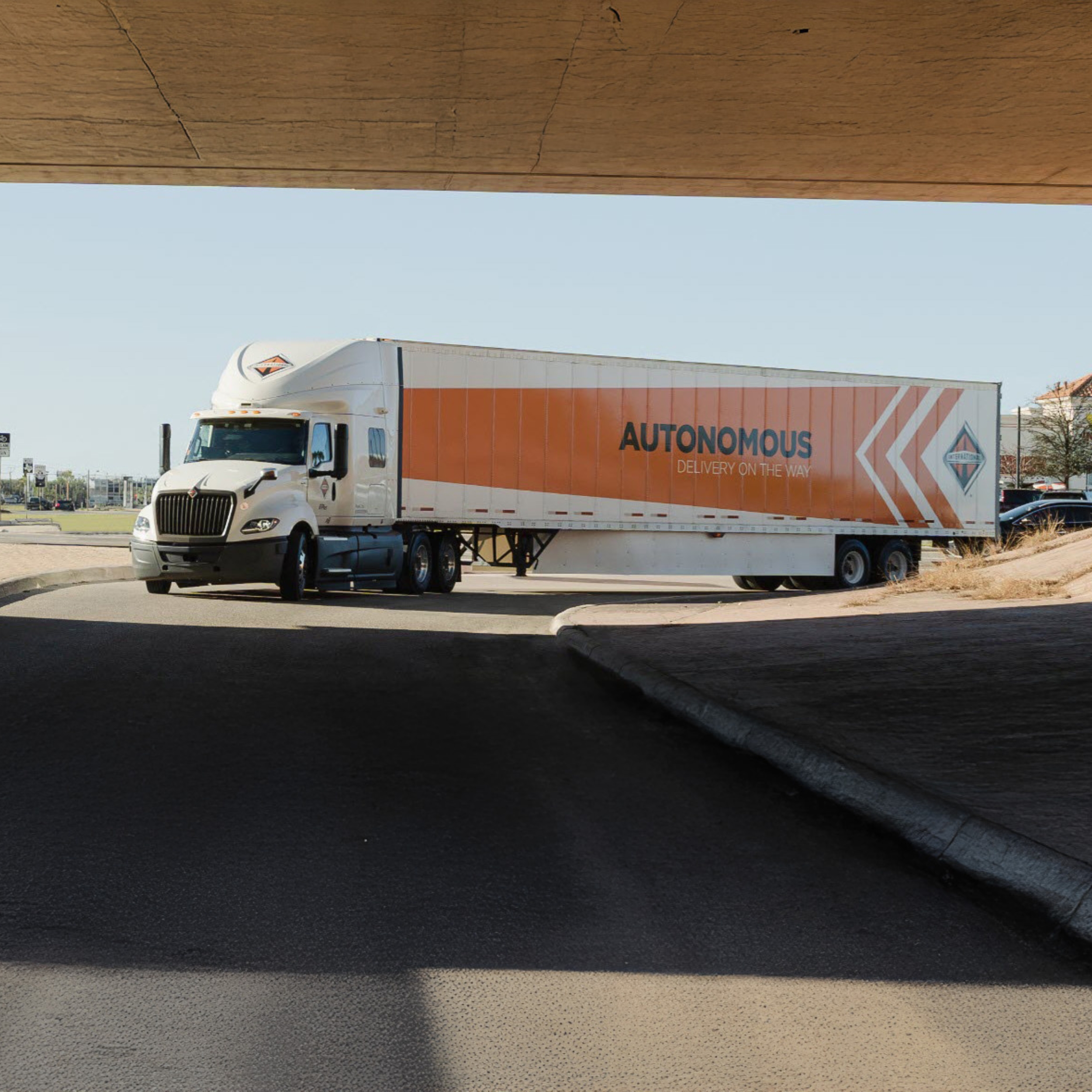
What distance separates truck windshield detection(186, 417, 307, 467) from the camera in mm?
20594

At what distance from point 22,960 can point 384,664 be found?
321 inches

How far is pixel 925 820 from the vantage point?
6.08m

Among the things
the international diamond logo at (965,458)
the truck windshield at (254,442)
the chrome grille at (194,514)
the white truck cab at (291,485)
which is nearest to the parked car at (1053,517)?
the international diamond logo at (965,458)

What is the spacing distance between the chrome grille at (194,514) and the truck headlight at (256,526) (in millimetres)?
259

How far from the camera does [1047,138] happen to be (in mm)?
12023

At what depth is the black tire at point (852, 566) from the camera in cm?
2706

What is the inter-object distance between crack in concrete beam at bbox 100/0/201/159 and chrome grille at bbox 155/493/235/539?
7438mm

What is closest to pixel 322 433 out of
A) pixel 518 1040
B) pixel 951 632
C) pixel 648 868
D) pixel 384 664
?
pixel 384 664

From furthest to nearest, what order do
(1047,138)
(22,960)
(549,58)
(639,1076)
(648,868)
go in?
(1047,138) → (549,58) → (648,868) → (22,960) → (639,1076)

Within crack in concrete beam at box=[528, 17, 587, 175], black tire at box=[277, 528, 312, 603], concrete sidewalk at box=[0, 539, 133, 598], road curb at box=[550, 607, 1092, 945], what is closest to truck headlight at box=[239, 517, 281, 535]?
black tire at box=[277, 528, 312, 603]

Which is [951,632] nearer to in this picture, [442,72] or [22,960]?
[442,72]

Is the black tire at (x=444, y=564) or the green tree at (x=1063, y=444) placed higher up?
the green tree at (x=1063, y=444)

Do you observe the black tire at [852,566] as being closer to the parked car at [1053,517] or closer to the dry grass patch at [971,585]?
the dry grass patch at [971,585]

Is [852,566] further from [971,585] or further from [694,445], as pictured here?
[971,585]
